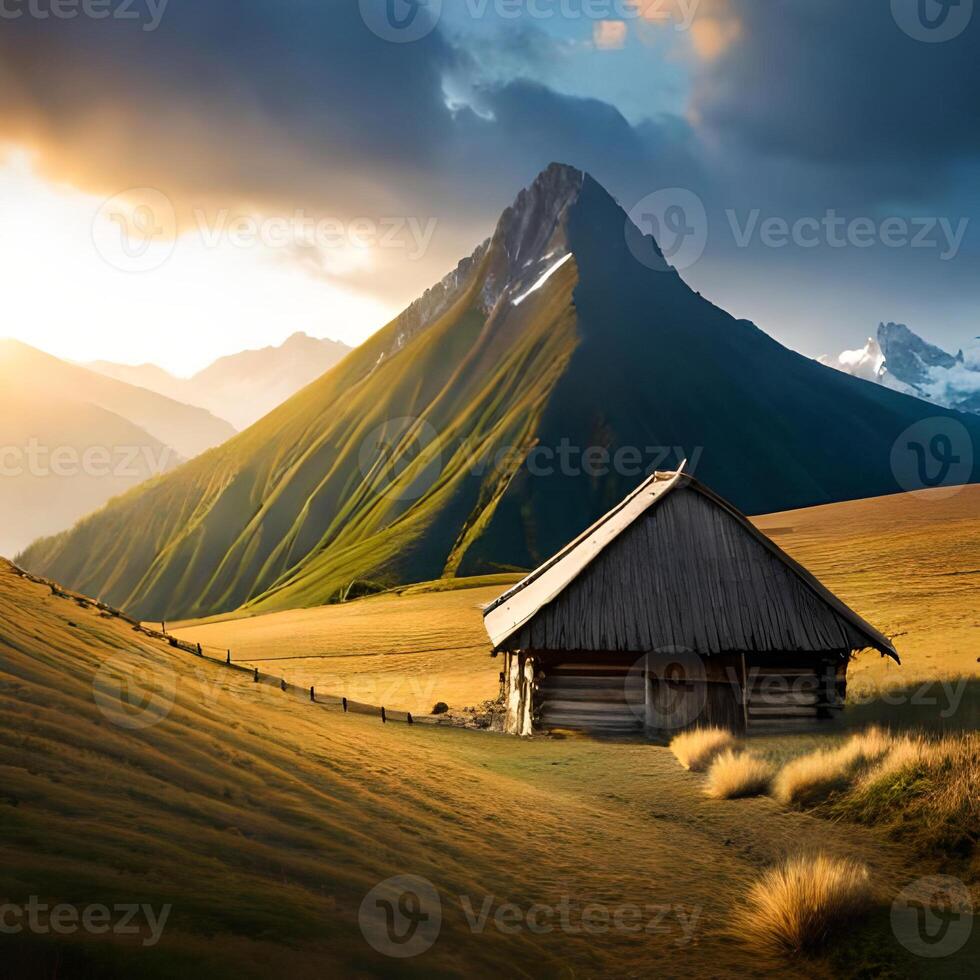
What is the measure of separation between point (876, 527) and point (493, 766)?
153 ft

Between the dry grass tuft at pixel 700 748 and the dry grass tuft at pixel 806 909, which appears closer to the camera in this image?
the dry grass tuft at pixel 806 909

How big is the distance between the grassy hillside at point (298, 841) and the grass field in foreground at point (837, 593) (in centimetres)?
1477

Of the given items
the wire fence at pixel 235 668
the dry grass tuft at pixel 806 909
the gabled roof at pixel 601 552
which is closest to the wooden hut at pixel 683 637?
the gabled roof at pixel 601 552

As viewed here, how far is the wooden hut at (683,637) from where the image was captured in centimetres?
1817

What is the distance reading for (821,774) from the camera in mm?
10867

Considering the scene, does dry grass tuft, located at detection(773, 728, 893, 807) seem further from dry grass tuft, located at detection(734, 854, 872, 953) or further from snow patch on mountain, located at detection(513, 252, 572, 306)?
snow patch on mountain, located at detection(513, 252, 572, 306)

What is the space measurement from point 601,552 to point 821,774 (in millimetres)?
9288

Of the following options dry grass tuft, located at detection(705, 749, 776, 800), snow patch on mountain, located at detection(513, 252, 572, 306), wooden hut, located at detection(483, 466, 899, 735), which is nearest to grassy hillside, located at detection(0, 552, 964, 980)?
dry grass tuft, located at detection(705, 749, 776, 800)

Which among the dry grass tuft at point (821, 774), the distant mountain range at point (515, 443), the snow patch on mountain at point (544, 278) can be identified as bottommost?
the dry grass tuft at point (821, 774)

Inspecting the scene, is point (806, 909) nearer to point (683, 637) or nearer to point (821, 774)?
point (821, 774)

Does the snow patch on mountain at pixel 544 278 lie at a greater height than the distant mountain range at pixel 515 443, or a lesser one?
greater

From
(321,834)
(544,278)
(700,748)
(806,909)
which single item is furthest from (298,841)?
(544,278)

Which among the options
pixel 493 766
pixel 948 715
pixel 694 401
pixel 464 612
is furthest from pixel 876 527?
pixel 694 401

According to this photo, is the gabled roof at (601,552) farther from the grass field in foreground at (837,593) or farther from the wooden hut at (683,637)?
the grass field in foreground at (837,593)
